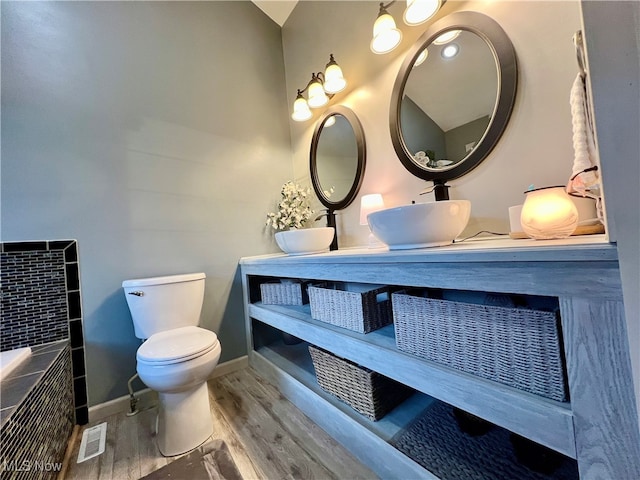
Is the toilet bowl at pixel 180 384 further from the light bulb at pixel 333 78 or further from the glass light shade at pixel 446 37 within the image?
the glass light shade at pixel 446 37

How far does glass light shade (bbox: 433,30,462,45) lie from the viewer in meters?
1.29

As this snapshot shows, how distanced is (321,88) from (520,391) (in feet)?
6.60

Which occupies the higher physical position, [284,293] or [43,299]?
[43,299]

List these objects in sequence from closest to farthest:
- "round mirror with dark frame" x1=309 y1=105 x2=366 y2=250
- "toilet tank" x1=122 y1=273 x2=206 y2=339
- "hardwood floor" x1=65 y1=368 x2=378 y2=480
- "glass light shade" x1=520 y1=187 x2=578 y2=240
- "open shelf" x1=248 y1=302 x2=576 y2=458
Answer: "open shelf" x1=248 y1=302 x2=576 y2=458
"glass light shade" x1=520 y1=187 x2=578 y2=240
"hardwood floor" x1=65 y1=368 x2=378 y2=480
"toilet tank" x1=122 y1=273 x2=206 y2=339
"round mirror with dark frame" x1=309 y1=105 x2=366 y2=250

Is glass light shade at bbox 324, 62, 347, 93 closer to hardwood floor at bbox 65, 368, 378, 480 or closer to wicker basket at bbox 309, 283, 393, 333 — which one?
wicker basket at bbox 309, 283, 393, 333

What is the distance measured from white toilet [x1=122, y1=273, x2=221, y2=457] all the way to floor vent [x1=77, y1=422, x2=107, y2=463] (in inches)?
11.6

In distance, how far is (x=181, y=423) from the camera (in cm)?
124

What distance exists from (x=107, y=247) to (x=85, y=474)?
3.63 ft

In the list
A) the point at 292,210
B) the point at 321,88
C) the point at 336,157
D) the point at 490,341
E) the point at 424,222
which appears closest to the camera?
the point at 490,341

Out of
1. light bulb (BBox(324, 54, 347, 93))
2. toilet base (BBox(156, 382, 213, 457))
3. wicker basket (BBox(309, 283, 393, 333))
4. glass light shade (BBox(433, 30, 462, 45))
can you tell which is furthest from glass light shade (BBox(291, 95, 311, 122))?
toilet base (BBox(156, 382, 213, 457))

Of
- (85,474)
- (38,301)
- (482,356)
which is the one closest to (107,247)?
(38,301)

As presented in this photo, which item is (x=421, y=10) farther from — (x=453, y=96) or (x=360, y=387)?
(x=360, y=387)

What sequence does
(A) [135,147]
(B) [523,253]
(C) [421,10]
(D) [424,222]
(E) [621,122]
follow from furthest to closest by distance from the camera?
(A) [135,147] < (C) [421,10] < (D) [424,222] < (B) [523,253] < (E) [621,122]

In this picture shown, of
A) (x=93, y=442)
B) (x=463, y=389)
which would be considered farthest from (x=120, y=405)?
(x=463, y=389)
